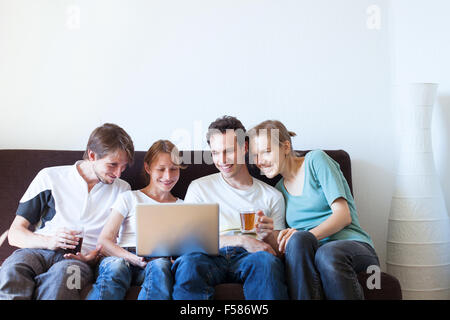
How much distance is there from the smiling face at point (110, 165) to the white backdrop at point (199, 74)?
A: 0.62m

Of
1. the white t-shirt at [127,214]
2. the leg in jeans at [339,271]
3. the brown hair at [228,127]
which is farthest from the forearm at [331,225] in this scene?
the white t-shirt at [127,214]

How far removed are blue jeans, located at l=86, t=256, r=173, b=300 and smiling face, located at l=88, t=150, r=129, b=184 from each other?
43 cm

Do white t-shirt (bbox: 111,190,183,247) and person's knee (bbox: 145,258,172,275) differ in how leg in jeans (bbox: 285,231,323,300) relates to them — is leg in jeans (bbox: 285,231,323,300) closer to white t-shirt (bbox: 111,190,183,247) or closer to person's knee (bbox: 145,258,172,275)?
person's knee (bbox: 145,258,172,275)

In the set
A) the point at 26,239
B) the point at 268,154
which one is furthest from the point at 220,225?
the point at 26,239

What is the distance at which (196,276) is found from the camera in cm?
184

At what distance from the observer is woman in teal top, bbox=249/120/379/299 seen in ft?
6.01

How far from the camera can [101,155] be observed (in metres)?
2.29

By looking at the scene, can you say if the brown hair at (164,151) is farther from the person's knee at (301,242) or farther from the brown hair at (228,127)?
the person's knee at (301,242)

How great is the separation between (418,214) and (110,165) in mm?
1558

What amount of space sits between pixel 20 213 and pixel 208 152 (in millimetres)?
955

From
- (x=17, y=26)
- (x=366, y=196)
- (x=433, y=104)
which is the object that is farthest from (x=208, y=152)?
(x=17, y=26)

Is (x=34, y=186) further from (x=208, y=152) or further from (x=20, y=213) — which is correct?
(x=208, y=152)

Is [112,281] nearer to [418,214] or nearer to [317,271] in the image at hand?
[317,271]

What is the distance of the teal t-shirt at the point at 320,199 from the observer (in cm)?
218
